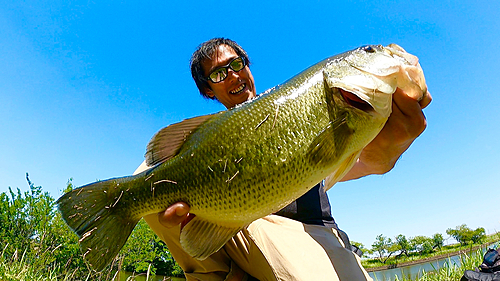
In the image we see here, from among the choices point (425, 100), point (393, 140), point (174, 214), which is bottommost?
point (174, 214)

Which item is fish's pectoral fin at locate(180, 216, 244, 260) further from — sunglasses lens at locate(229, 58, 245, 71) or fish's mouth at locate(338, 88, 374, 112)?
sunglasses lens at locate(229, 58, 245, 71)

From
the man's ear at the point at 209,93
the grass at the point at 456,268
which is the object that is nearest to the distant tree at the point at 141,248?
the grass at the point at 456,268

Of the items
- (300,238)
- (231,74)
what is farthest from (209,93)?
(300,238)

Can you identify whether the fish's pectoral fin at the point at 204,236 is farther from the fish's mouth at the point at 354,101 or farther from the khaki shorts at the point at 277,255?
the fish's mouth at the point at 354,101

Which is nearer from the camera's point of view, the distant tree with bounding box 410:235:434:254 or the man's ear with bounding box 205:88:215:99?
the man's ear with bounding box 205:88:215:99

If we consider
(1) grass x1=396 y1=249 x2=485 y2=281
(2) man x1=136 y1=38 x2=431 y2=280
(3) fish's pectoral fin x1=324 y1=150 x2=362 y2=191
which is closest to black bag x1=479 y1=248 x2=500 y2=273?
(1) grass x1=396 y1=249 x2=485 y2=281

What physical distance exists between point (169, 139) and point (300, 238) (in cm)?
146

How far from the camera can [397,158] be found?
284 centimetres

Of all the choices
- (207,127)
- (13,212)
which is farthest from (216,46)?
(13,212)

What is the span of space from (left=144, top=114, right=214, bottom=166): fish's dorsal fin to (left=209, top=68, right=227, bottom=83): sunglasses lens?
5.88 ft

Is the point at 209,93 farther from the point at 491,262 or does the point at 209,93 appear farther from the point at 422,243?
the point at 422,243

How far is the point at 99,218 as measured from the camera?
2158 millimetres

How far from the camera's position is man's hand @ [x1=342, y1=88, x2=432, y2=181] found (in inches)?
92.4

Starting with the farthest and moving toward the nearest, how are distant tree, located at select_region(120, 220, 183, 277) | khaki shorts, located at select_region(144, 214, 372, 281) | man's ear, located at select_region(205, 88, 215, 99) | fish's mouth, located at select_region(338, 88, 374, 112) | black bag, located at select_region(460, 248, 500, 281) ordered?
distant tree, located at select_region(120, 220, 183, 277)
black bag, located at select_region(460, 248, 500, 281)
man's ear, located at select_region(205, 88, 215, 99)
khaki shorts, located at select_region(144, 214, 372, 281)
fish's mouth, located at select_region(338, 88, 374, 112)
